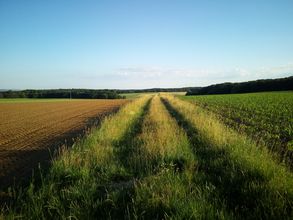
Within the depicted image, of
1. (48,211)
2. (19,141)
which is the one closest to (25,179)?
(48,211)

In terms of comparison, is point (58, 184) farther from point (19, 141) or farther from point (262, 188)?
point (19, 141)

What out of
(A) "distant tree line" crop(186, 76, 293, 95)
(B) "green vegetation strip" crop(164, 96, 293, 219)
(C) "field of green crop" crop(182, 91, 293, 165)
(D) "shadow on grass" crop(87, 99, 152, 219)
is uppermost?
(A) "distant tree line" crop(186, 76, 293, 95)

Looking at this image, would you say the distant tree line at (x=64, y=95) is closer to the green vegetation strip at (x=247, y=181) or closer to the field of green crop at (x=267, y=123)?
the field of green crop at (x=267, y=123)

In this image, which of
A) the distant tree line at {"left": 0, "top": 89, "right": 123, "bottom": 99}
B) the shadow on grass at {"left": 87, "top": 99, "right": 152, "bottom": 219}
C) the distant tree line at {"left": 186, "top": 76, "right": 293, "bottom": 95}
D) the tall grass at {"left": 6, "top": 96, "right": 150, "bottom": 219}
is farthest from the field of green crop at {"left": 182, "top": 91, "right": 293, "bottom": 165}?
the distant tree line at {"left": 0, "top": 89, "right": 123, "bottom": 99}

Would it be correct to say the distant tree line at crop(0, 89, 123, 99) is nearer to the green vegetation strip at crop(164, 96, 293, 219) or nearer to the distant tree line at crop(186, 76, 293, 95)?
the distant tree line at crop(186, 76, 293, 95)

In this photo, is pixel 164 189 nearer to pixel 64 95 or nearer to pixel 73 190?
pixel 73 190

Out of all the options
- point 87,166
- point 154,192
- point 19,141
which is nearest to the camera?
point 154,192

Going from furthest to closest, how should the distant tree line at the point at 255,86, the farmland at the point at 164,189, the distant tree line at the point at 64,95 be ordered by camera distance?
1. the distant tree line at the point at 64,95
2. the distant tree line at the point at 255,86
3. the farmland at the point at 164,189

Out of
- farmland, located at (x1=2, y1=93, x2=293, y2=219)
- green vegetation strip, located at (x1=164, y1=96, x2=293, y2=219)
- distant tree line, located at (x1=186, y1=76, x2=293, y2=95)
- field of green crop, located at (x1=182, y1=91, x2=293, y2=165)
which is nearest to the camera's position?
green vegetation strip, located at (x1=164, y1=96, x2=293, y2=219)

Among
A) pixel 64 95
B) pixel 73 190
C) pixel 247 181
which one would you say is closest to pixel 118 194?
pixel 73 190

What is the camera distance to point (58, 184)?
20.1 ft

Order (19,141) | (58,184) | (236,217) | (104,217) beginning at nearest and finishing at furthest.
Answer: (236,217) → (104,217) → (58,184) → (19,141)

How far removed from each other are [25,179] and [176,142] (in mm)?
4654

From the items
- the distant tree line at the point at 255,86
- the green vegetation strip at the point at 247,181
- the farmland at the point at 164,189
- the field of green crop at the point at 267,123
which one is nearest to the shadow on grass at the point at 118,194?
the farmland at the point at 164,189
